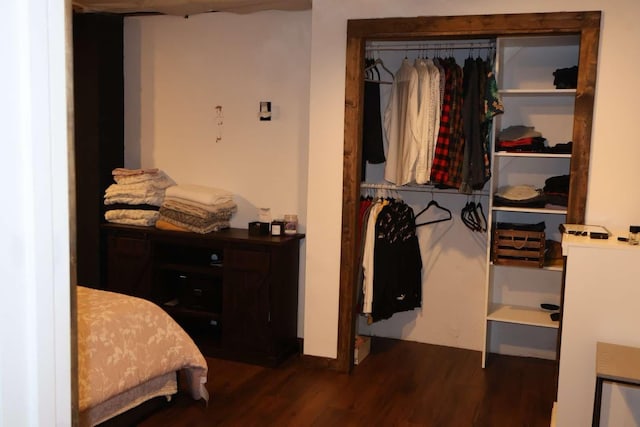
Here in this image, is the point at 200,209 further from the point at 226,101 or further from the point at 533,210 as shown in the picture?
the point at 533,210

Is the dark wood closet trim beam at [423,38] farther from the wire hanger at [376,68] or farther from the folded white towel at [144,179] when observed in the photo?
the folded white towel at [144,179]

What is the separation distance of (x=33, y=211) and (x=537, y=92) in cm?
374

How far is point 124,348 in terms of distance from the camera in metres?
3.03

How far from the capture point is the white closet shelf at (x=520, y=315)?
410cm

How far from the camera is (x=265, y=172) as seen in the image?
4789 millimetres

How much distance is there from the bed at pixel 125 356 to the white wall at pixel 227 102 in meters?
1.44

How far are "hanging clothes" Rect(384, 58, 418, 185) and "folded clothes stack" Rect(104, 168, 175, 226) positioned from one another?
69.9 inches

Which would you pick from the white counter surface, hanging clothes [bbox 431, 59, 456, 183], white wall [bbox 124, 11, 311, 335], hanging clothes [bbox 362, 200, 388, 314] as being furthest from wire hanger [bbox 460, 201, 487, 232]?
the white counter surface

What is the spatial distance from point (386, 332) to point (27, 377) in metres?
4.31

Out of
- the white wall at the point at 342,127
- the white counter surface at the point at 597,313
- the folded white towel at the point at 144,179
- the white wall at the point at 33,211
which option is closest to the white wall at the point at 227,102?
the folded white towel at the point at 144,179

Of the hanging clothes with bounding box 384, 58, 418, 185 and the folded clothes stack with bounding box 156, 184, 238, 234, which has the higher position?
the hanging clothes with bounding box 384, 58, 418, 185

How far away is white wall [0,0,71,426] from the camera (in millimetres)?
691

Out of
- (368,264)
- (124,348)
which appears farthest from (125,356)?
(368,264)

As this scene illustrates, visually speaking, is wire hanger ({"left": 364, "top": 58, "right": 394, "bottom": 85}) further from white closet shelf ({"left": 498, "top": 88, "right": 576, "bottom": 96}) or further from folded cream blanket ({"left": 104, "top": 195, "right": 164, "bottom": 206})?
folded cream blanket ({"left": 104, "top": 195, "right": 164, "bottom": 206})
